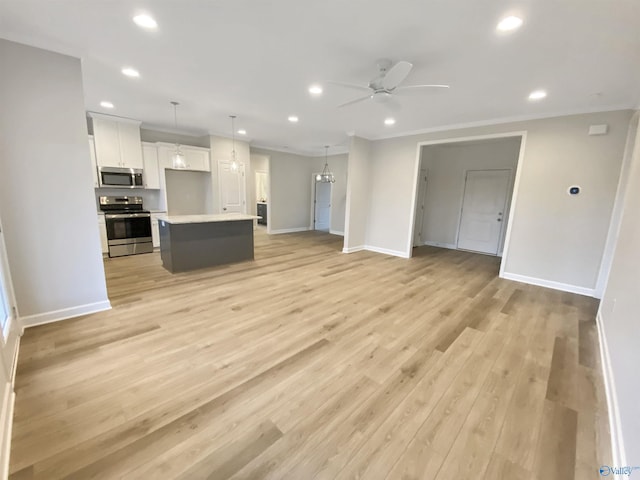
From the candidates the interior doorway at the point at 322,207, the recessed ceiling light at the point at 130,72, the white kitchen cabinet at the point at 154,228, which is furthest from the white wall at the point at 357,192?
the white kitchen cabinet at the point at 154,228

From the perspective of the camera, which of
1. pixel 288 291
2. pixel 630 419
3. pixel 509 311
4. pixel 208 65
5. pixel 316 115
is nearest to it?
pixel 630 419

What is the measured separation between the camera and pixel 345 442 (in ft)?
4.98

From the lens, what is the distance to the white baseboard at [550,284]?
3.96m

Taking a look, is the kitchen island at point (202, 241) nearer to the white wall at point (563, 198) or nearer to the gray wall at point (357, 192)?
the gray wall at point (357, 192)

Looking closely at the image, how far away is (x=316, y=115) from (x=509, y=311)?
4.13m

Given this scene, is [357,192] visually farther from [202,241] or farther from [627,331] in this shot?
[627,331]

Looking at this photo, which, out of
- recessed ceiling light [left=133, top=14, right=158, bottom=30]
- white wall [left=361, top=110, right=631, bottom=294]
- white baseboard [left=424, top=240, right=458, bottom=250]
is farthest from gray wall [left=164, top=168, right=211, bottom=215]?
white baseboard [left=424, top=240, right=458, bottom=250]

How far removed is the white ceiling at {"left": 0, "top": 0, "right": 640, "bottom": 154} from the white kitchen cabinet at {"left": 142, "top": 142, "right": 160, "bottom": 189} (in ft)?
5.04

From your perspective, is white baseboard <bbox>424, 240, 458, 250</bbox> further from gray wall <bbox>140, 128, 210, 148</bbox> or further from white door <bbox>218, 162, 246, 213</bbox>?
gray wall <bbox>140, 128, 210, 148</bbox>

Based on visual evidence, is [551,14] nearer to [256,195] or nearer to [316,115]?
[316,115]

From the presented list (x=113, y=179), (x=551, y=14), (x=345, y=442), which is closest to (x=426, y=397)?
(x=345, y=442)

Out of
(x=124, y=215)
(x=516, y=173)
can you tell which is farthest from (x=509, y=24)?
→ (x=124, y=215)

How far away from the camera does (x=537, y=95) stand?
3320mm

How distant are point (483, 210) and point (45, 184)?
7.70m
